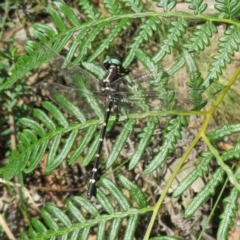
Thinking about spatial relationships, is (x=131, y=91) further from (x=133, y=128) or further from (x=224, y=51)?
A: (x=224, y=51)

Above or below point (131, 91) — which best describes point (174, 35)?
above

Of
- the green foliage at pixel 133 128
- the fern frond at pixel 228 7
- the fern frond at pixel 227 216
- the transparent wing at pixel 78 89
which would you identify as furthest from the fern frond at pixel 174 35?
the fern frond at pixel 227 216

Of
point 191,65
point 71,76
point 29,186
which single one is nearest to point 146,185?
point 29,186

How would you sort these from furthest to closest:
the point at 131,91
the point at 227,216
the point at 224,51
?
the point at 131,91, the point at 224,51, the point at 227,216

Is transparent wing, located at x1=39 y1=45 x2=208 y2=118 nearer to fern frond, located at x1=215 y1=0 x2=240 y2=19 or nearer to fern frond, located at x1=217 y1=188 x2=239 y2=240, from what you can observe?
fern frond, located at x1=215 y1=0 x2=240 y2=19

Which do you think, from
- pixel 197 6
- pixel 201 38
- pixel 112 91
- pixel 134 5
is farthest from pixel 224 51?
pixel 112 91

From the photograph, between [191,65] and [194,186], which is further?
[194,186]

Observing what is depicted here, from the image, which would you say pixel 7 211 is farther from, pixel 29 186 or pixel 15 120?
pixel 15 120

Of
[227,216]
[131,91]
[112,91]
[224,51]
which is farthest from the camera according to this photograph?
[112,91]

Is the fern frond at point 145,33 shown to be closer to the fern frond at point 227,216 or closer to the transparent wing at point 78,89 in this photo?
the transparent wing at point 78,89
